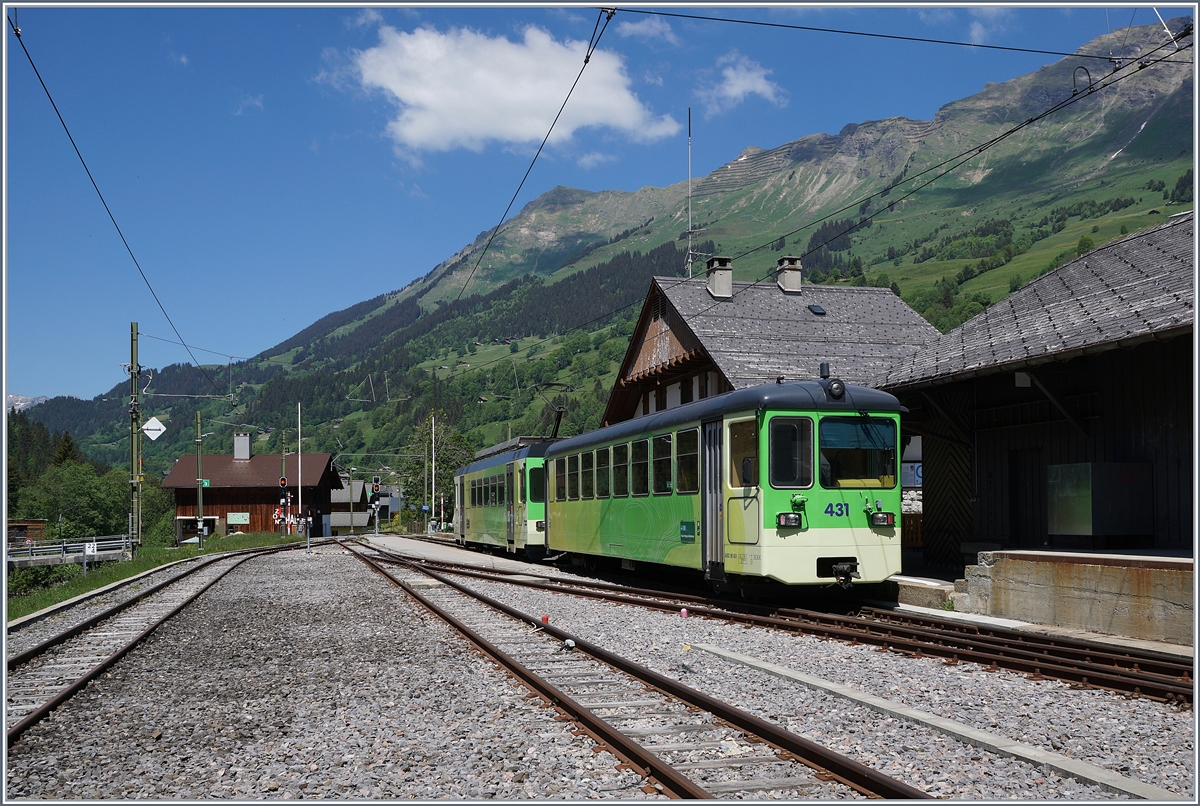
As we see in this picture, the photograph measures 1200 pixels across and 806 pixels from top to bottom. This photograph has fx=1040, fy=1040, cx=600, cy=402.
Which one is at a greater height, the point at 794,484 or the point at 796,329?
the point at 796,329

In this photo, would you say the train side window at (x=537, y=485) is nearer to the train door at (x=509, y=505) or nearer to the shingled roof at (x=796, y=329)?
the train door at (x=509, y=505)

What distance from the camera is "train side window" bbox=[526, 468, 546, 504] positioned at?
24297mm

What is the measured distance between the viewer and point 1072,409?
14.9 metres

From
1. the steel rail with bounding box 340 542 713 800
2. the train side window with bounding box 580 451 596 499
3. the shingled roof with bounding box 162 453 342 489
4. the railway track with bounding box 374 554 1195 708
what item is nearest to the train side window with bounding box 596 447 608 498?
the train side window with bounding box 580 451 596 499

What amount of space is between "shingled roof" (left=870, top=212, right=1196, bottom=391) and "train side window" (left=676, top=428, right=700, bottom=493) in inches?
142

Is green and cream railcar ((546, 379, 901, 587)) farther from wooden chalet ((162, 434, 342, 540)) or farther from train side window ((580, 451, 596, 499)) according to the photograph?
wooden chalet ((162, 434, 342, 540))

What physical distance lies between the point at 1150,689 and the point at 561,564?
63.8ft

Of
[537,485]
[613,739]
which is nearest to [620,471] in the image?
→ [537,485]

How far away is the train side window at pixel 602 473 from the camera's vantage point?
1902cm

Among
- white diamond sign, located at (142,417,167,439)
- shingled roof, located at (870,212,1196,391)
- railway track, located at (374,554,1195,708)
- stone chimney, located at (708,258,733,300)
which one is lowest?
railway track, located at (374,554,1195,708)

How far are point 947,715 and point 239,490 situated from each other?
84.3 metres

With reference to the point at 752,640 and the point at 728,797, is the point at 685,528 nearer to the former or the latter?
the point at 752,640

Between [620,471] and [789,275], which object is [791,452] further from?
[789,275]

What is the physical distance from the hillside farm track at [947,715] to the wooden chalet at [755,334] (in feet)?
55.6
